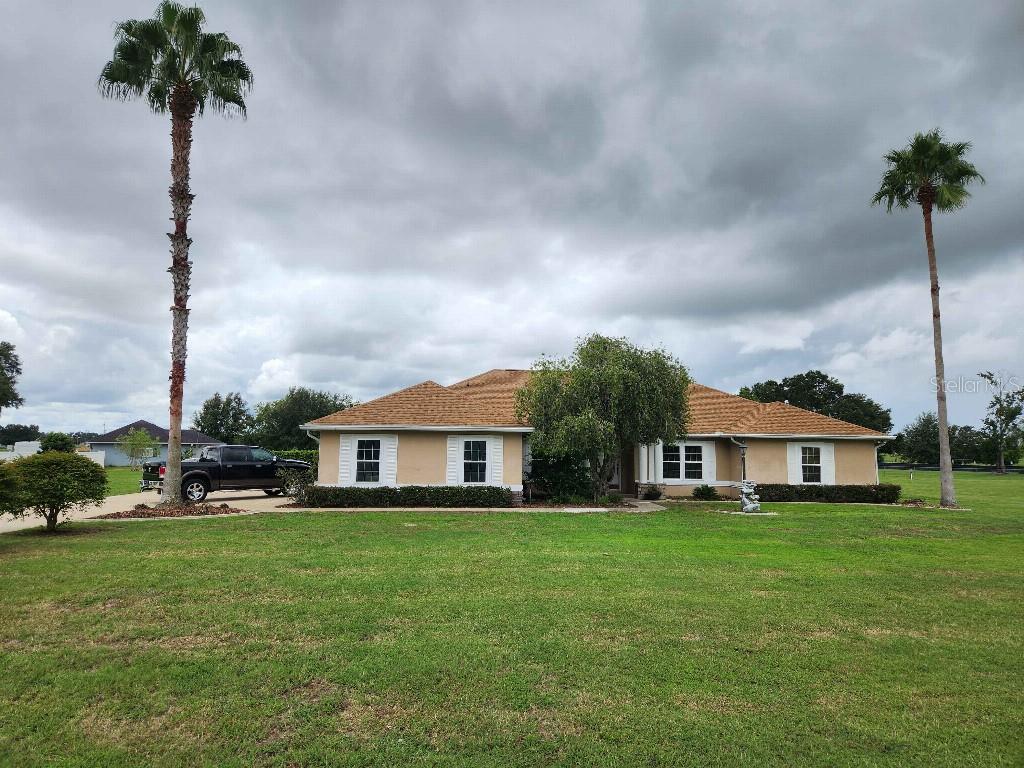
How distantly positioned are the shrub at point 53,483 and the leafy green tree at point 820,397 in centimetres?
6370

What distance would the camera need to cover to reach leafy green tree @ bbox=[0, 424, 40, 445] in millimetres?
91750

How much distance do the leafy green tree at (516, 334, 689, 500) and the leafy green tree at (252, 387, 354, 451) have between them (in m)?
32.9

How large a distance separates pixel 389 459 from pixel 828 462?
1684 cm

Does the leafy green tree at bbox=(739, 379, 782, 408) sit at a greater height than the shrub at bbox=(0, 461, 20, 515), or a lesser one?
greater

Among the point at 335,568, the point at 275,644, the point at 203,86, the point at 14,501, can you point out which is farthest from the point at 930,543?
the point at 203,86

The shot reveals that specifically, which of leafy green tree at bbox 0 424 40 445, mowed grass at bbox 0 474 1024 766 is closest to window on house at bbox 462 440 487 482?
mowed grass at bbox 0 474 1024 766

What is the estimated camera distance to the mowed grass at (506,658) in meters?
3.76

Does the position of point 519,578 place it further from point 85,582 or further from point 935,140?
point 935,140

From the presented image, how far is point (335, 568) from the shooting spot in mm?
8711

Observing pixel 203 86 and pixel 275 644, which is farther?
pixel 203 86

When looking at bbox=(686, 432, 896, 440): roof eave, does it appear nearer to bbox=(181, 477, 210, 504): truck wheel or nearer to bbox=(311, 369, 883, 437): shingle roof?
bbox=(311, 369, 883, 437): shingle roof

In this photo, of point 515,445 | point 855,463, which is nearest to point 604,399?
point 515,445

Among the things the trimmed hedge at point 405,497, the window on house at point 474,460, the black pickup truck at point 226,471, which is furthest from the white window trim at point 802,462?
the black pickup truck at point 226,471

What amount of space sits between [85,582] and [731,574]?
8816 millimetres
